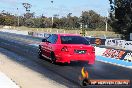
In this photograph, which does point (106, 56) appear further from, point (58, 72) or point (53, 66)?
point (58, 72)

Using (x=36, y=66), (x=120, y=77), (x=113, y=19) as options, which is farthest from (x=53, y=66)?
(x=113, y=19)

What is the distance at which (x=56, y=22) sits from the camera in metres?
133

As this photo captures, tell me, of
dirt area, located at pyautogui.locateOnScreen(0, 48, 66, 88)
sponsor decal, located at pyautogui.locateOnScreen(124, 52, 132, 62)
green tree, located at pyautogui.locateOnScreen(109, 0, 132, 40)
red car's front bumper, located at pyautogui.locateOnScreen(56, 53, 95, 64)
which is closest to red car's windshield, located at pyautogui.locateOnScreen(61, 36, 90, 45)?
red car's front bumper, located at pyautogui.locateOnScreen(56, 53, 95, 64)

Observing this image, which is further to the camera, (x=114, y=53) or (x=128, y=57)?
(x=114, y=53)

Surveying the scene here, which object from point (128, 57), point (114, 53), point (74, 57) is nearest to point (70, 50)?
point (74, 57)

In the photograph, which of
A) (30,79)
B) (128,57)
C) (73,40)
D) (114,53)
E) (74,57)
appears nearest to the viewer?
(30,79)

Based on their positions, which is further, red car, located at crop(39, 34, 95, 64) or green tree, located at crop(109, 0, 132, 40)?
green tree, located at crop(109, 0, 132, 40)

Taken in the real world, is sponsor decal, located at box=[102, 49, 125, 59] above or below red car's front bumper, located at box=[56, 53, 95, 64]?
below

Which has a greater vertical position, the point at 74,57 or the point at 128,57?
the point at 74,57

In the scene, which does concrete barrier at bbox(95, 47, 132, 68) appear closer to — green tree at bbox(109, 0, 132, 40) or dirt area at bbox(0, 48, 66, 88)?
dirt area at bbox(0, 48, 66, 88)

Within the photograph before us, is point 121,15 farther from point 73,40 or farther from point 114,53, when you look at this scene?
point 73,40

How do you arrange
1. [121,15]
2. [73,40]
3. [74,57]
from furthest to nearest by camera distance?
1. [121,15]
2. [73,40]
3. [74,57]

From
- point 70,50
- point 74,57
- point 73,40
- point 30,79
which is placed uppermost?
point 73,40

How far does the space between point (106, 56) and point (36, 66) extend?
7555 mm
